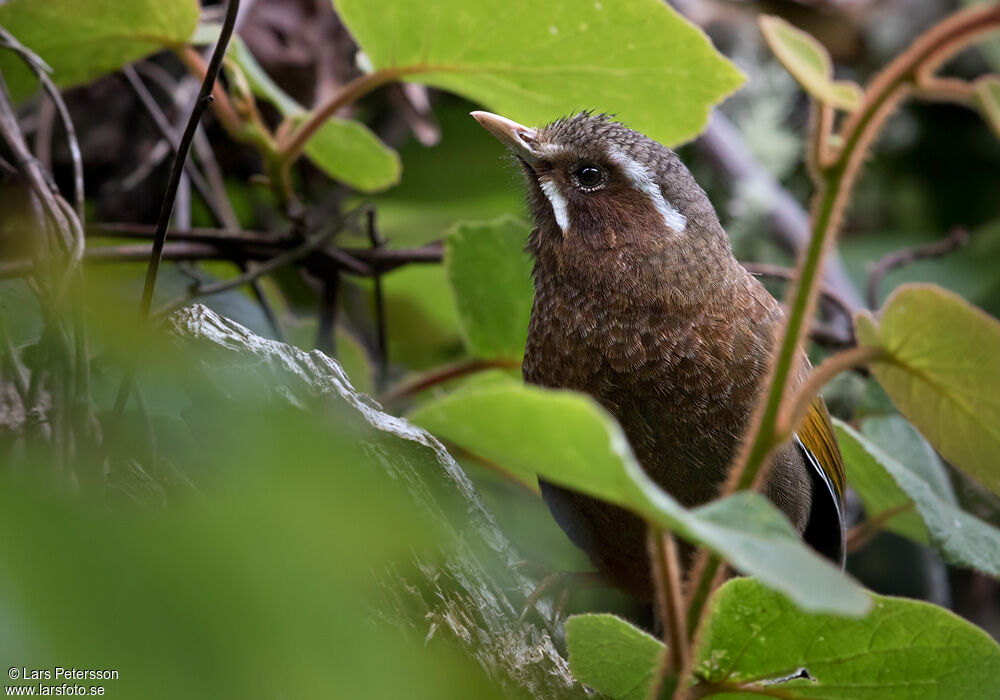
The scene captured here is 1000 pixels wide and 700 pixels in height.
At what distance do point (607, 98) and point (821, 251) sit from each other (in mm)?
1099

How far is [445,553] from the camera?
117cm

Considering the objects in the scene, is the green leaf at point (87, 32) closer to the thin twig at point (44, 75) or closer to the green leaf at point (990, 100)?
the thin twig at point (44, 75)

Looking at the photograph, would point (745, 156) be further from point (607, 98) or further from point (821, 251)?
point (821, 251)

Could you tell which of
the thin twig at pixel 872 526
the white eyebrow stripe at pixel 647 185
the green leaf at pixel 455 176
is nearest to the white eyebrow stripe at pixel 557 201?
the white eyebrow stripe at pixel 647 185

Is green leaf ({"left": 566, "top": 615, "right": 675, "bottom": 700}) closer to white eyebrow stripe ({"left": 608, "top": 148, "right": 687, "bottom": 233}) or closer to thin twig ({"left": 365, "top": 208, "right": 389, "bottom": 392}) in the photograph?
white eyebrow stripe ({"left": 608, "top": 148, "right": 687, "bottom": 233})

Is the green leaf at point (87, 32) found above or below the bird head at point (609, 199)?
above

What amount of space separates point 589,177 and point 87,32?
3.44ft

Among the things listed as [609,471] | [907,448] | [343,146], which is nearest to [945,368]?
[609,471]

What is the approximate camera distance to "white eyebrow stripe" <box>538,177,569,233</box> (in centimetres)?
220

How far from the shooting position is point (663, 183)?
2209 mm

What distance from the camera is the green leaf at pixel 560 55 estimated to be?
1.86m

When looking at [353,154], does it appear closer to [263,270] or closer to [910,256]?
[263,270]

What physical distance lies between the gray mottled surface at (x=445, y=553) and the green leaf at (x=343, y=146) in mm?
887

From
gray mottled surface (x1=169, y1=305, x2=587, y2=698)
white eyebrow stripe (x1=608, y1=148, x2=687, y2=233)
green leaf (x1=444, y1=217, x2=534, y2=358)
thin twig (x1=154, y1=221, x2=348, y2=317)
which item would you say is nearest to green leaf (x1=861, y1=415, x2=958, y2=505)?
white eyebrow stripe (x1=608, y1=148, x2=687, y2=233)
